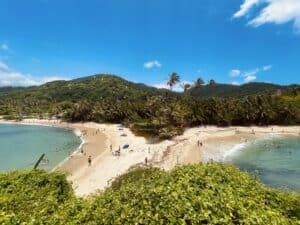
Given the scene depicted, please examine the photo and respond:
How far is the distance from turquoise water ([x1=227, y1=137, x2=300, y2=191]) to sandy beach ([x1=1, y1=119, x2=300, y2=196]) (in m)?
3.28

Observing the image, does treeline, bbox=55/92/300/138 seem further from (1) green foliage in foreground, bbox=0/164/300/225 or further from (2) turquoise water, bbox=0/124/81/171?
(1) green foliage in foreground, bbox=0/164/300/225

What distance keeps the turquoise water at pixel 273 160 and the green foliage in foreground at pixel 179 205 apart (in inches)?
906

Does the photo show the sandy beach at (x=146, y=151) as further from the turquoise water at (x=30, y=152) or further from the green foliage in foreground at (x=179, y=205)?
the green foliage in foreground at (x=179, y=205)

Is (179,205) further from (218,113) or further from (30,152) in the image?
(218,113)

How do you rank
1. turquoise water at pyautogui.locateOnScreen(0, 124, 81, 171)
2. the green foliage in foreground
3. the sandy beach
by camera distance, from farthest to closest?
turquoise water at pyautogui.locateOnScreen(0, 124, 81, 171), the sandy beach, the green foliage in foreground

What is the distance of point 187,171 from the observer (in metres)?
10.2

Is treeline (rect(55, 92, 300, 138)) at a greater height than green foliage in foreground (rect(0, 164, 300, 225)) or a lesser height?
greater

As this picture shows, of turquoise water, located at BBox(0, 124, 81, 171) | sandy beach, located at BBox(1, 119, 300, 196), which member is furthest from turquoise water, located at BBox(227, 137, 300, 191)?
turquoise water, located at BBox(0, 124, 81, 171)

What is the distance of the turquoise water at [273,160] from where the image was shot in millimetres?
35013

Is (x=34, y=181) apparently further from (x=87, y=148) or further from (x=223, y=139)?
(x=223, y=139)

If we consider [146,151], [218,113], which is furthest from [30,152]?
[218,113]

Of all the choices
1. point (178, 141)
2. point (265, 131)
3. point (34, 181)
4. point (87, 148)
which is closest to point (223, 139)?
point (178, 141)

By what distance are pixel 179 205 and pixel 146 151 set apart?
45501 millimetres

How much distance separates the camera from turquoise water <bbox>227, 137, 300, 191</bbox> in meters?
35.0
